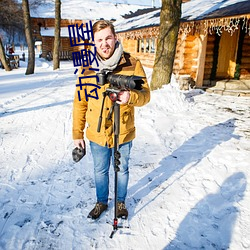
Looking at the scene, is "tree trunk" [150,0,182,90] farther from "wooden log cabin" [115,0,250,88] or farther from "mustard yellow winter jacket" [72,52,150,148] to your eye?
"mustard yellow winter jacket" [72,52,150,148]

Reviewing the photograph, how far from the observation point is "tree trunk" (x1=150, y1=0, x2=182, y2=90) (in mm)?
6812

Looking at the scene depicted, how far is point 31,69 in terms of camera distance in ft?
44.6

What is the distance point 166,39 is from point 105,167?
585cm

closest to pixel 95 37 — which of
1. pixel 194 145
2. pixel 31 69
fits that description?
pixel 194 145

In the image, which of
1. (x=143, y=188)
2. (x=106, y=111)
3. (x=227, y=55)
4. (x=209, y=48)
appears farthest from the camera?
(x=227, y=55)

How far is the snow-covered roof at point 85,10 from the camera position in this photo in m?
30.4

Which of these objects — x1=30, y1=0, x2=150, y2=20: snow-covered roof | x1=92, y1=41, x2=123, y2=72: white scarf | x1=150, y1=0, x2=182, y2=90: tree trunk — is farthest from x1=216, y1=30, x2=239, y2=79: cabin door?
x1=30, y1=0, x2=150, y2=20: snow-covered roof

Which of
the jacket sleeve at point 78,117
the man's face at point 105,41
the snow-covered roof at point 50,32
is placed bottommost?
the jacket sleeve at point 78,117

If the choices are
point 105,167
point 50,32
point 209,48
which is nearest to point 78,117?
point 105,167

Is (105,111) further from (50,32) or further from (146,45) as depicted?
(50,32)

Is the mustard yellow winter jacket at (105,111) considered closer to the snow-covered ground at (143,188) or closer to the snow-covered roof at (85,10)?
the snow-covered ground at (143,188)

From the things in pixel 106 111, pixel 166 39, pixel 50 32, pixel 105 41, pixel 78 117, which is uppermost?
pixel 50 32

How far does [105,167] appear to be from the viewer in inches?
88.8

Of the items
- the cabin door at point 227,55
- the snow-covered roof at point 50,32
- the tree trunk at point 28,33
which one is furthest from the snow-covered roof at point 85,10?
the cabin door at point 227,55
